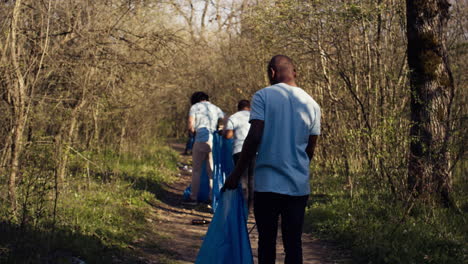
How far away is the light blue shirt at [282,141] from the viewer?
14.3 ft

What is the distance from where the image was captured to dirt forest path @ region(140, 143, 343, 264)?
7.02 meters

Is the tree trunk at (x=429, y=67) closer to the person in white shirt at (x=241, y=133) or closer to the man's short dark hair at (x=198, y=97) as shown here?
the person in white shirt at (x=241, y=133)

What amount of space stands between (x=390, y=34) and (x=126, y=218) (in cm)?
519

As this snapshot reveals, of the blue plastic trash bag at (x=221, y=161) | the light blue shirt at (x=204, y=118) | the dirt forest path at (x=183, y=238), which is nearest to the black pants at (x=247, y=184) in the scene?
the dirt forest path at (x=183, y=238)

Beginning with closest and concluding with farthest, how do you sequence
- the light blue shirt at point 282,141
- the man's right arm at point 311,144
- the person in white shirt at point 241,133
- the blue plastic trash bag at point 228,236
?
the light blue shirt at point 282,141, the man's right arm at point 311,144, the blue plastic trash bag at point 228,236, the person in white shirt at point 241,133

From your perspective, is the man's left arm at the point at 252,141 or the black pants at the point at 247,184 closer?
the man's left arm at the point at 252,141

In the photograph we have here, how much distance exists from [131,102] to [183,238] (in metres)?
7.05

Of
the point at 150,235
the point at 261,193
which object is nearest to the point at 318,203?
the point at 150,235

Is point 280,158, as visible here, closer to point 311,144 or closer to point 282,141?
point 282,141

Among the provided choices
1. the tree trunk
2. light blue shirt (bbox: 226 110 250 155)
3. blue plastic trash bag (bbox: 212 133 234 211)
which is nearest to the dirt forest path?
blue plastic trash bag (bbox: 212 133 234 211)

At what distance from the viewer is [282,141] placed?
439 centimetres

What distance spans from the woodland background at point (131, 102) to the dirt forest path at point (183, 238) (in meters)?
0.31

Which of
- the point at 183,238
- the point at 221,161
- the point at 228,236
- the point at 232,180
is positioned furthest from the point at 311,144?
the point at 221,161

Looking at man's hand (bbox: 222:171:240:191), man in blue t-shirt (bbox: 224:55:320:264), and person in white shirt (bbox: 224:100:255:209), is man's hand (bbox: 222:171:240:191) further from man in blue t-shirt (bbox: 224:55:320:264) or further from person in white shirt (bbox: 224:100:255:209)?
person in white shirt (bbox: 224:100:255:209)
